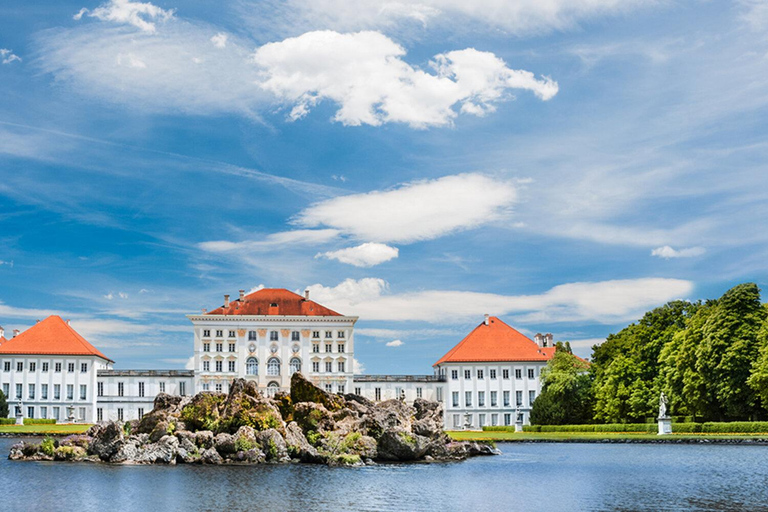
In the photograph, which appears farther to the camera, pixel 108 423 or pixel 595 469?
pixel 108 423

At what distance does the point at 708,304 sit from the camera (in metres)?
73.6

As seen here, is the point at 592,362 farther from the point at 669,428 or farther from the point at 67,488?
the point at 67,488

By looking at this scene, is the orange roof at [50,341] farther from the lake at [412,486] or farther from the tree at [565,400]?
the lake at [412,486]

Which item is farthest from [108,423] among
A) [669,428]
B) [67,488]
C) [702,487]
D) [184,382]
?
[184,382]

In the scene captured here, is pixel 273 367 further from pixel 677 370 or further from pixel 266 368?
pixel 677 370

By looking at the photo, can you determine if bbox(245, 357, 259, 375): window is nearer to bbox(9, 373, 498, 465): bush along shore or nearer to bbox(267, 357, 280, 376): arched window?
bbox(267, 357, 280, 376): arched window

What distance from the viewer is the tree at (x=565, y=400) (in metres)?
85.9

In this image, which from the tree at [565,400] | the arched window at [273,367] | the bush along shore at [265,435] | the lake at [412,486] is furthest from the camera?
the arched window at [273,367]

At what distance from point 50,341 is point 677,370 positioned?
77380 millimetres

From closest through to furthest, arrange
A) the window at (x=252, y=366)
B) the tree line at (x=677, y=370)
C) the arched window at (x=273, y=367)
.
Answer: the tree line at (x=677, y=370) → the window at (x=252, y=366) → the arched window at (x=273, y=367)

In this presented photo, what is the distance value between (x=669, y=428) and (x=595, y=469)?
2818 cm

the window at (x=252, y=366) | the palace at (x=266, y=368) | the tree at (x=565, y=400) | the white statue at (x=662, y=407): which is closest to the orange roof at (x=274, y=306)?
the palace at (x=266, y=368)

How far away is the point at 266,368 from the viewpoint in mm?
112875

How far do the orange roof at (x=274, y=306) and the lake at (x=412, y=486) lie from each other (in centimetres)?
6844
